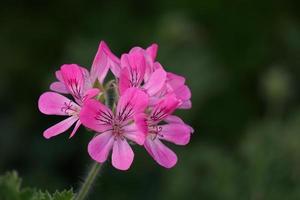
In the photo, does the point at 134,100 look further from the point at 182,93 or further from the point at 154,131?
the point at 182,93

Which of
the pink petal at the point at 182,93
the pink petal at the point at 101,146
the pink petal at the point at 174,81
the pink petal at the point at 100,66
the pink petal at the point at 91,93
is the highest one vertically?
the pink petal at the point at 174,81

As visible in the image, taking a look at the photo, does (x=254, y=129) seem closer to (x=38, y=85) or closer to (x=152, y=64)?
(x=38, y=85)

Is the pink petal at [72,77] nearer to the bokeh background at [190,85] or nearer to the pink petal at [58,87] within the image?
the pink petal at [58,87]

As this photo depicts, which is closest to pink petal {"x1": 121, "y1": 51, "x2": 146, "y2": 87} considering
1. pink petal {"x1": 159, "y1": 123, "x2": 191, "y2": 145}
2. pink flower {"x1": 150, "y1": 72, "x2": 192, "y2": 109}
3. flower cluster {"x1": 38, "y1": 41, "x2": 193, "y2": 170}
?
flower cluster {"x1": 38, "y1": 41, "x2": 193, "y2": 170}

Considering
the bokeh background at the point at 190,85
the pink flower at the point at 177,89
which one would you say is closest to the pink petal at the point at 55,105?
the pink flower at the point at 177,89

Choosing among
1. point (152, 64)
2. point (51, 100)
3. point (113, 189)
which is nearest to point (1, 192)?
point (51, 100)
